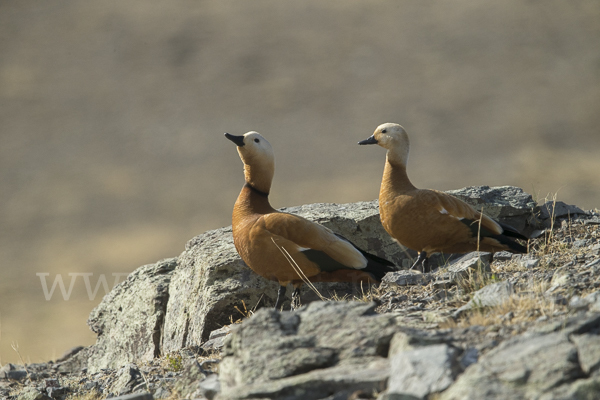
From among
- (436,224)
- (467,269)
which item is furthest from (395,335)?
(436,224)

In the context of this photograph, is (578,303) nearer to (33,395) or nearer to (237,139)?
(237,139)

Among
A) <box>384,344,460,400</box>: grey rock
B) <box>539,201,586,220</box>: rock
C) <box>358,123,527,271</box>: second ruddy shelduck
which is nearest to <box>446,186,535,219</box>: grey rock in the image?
<box>539,201,586,220</box>: rock

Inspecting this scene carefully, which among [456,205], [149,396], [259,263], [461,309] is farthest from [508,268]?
[149,396]

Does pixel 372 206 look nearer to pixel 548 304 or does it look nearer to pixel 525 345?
pixel 548 304

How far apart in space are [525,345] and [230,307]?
13.3 feet

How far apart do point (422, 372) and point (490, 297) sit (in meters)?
1.39

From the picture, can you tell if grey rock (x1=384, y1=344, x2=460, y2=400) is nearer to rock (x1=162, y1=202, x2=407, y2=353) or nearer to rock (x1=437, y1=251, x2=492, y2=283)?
rock (x1=437, y1=251, x2=492, y2=283)

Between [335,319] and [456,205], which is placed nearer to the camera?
[335,319]

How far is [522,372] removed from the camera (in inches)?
109

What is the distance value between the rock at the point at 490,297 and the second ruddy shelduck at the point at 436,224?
1727 millimetres

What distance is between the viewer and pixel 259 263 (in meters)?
5.75

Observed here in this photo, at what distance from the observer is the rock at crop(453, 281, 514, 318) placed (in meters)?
3.99

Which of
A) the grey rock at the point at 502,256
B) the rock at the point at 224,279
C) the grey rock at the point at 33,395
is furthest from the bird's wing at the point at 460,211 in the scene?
the grey rock at the point at 33,395

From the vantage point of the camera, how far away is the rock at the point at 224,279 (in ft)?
21.6
